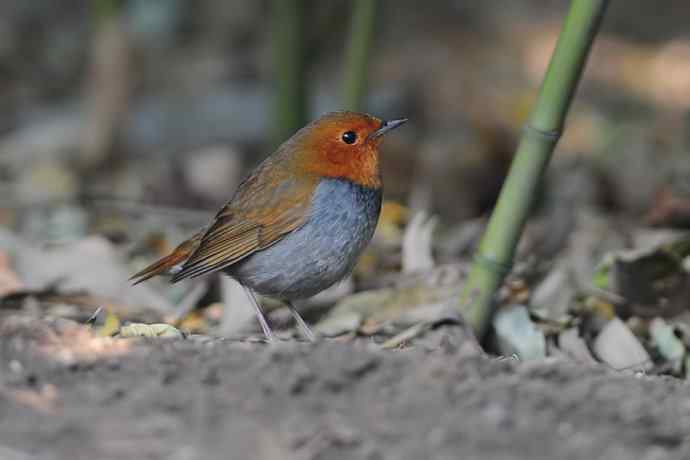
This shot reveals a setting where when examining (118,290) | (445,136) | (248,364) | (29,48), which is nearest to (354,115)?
(118,290)

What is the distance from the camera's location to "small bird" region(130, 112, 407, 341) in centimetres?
415

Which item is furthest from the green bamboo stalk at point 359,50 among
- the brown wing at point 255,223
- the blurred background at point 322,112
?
the brown wing at point 255,223

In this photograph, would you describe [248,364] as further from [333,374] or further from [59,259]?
[59,259]

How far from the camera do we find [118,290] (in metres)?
4.94

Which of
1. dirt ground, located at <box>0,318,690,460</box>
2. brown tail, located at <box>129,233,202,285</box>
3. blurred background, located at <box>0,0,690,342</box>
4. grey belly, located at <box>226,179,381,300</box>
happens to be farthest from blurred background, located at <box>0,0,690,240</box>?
dirt ground, located at <box>0,318,690,460</box>

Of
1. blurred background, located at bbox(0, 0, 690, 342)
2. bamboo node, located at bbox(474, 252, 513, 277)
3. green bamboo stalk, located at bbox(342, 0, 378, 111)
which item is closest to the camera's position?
bamboo node, located at bbox(474, 252, 513, 277)

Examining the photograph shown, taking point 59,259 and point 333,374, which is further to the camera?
point 59,259

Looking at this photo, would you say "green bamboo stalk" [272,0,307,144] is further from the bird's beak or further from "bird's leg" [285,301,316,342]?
"bird's leg" [285,301,316,342]

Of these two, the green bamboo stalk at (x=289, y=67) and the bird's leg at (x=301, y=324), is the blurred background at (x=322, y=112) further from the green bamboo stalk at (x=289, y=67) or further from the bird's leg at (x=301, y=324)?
the bird's leg at (x=301, y=324)

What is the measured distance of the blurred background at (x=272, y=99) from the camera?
22.3 feet

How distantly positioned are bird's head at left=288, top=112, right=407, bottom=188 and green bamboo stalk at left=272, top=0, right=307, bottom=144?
4.44ft

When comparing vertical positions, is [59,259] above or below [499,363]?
below

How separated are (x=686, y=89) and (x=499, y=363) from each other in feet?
17.2

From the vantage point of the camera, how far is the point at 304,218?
4.19 metres
